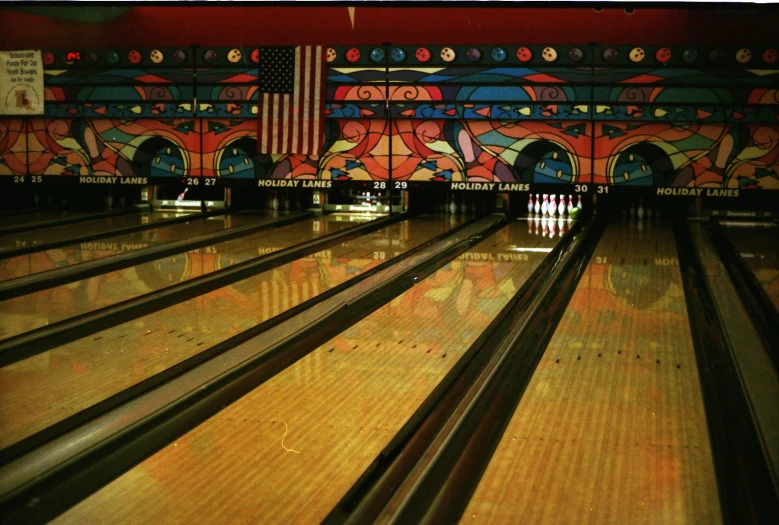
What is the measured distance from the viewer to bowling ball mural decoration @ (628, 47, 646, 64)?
24.7ft

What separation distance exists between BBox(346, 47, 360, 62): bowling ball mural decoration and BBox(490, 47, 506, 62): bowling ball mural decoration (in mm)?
1166

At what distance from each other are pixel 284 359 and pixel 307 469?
3.49ft

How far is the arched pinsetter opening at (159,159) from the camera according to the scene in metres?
8.29

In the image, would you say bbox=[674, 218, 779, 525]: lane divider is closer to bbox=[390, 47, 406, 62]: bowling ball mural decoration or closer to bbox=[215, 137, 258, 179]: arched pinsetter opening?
bbox=[390, 47, 406, 62]: bowling ball mural decoration

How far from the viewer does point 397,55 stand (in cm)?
786

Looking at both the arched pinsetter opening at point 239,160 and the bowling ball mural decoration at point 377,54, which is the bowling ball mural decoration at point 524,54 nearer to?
the bowling ball mural decoration at point 377,54

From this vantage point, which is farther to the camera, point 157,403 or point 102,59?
point 102,59

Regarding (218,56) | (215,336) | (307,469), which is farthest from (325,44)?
(307,469)

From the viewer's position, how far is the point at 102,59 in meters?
8.23

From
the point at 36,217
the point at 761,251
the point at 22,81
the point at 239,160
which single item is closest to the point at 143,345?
the point at 761,251

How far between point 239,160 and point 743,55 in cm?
437

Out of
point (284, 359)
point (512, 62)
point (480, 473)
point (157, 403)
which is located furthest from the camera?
point (512, 62)

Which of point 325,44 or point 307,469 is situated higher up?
point 325,44

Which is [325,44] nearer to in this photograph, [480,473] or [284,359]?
[284,359]
